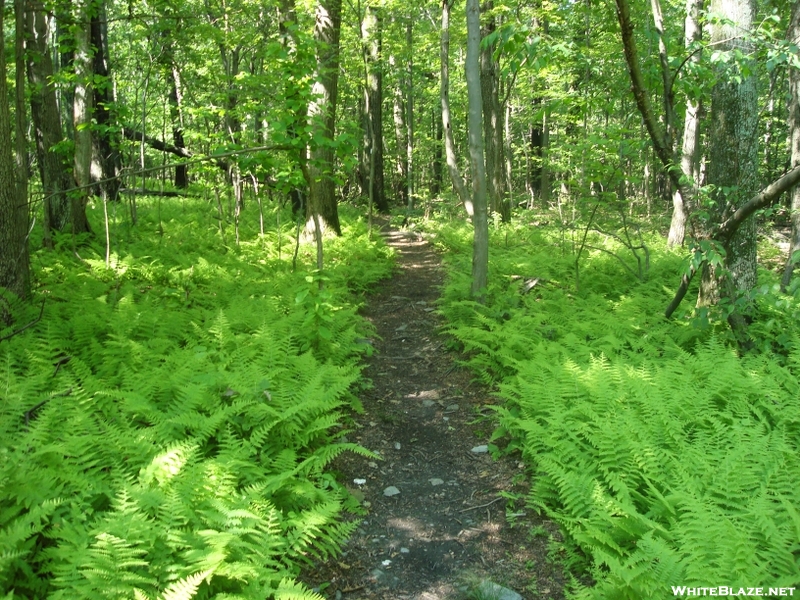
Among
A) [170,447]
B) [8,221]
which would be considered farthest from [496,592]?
[8,221]

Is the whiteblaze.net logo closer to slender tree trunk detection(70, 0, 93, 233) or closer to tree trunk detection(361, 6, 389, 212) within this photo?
slender tree trunk detection(70, 0, 93, 233)

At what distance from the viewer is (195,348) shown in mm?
5488

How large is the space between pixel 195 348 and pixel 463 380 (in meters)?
2.98

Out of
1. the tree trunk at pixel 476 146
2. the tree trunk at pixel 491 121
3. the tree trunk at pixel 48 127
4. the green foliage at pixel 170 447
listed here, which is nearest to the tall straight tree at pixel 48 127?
the tree trunk at pixel 48 127

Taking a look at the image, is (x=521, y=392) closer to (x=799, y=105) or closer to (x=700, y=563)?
(x=700, y=563)

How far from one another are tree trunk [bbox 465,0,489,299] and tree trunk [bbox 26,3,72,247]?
666 cm

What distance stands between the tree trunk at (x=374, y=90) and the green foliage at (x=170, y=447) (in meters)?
9.26

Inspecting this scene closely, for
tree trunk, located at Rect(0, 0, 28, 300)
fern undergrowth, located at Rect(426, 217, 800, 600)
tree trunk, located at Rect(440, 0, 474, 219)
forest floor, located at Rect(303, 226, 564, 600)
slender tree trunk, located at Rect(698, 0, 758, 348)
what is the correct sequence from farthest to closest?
tree trunk, located at Rect(440, 0, 474, 219)
slender tree trunk, located at Rect(698, 0, 758, 348)
tree trunk, located at Rect(0, 0, 28, 300)
forest floor, located at Rect(303, 226, 564, 600)
fern undergrowth, located at Rect(426, 217, 800, 600)

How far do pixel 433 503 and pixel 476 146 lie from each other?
516cm

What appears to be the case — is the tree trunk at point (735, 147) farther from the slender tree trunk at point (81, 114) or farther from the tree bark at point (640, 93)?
the slender tree trunk at point (81, 114)

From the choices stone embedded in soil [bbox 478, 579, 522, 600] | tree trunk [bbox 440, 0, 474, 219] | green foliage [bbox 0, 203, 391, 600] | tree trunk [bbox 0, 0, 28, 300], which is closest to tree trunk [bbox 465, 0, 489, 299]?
tree trunk [bbox 440, 0, 474, 219]

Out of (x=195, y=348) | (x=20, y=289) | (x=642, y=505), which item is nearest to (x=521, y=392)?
(x=642, y=505)

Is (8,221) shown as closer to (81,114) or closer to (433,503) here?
(81,114)

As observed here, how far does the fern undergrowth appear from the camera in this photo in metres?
2.88
